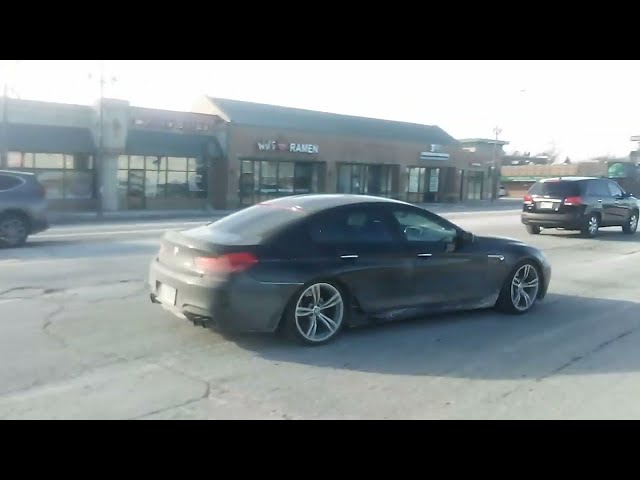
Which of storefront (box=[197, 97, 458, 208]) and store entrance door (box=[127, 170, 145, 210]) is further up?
storefront (box=[197, 97, 458, 208])

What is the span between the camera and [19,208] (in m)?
14.1

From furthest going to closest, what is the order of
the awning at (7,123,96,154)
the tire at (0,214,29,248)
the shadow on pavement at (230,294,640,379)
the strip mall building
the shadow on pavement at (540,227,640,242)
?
the strip mall building
the awning at (7,123,96,154)
the shadow on pavement at (540,227,640,242)
the tire at (0,214,29,248)
the shadow on pavement at (230,294,640,379)

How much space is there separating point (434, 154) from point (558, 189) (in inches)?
1263

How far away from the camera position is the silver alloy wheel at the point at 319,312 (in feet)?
20.6

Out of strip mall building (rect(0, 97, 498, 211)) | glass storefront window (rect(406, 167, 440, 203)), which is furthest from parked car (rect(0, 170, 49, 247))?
glass storefront window (rect(406, 167, 440, 203))

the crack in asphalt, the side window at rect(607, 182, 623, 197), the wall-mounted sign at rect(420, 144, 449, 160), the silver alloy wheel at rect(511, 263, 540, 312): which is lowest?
the crack in asphalt

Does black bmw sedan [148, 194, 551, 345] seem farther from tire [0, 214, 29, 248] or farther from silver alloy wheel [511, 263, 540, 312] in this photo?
tire [0, 214, 29, 248]

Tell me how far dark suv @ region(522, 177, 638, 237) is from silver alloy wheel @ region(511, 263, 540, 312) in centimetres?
1017

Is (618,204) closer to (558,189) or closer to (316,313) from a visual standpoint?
(558,189)

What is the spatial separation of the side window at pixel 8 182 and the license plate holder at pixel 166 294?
9.28m

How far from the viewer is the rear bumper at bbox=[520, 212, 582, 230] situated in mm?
17547

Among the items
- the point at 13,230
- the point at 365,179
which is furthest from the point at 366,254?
the point at 365,179

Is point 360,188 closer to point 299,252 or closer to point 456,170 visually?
point 456,170

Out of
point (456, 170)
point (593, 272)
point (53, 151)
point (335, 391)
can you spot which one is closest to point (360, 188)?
point (456, 170)
